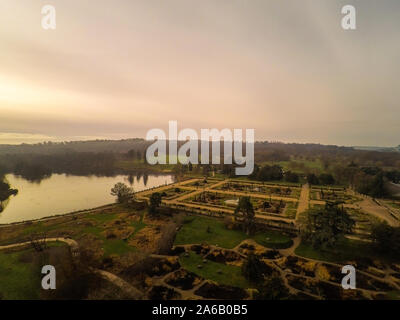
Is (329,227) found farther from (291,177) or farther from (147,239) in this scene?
(291,177)

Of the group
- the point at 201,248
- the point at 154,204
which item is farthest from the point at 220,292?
the point at 154,204

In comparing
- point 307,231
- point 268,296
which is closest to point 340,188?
point 307,231

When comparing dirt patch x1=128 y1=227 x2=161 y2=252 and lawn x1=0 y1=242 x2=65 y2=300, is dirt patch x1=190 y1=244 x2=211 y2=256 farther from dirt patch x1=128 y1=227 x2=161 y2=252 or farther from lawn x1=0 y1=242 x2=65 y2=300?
lawn x1=0 y1=242 x2=65 y2=300

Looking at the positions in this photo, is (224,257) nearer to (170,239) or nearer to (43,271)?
(170,239)

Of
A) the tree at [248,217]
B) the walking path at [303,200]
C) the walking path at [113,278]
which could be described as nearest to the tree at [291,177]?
the walking path at [303,200]

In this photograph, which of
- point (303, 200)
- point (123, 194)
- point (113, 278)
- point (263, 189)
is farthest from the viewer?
point (263, 189)

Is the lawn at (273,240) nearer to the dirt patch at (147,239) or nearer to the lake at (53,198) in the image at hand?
the dirt patch at (147,239)
